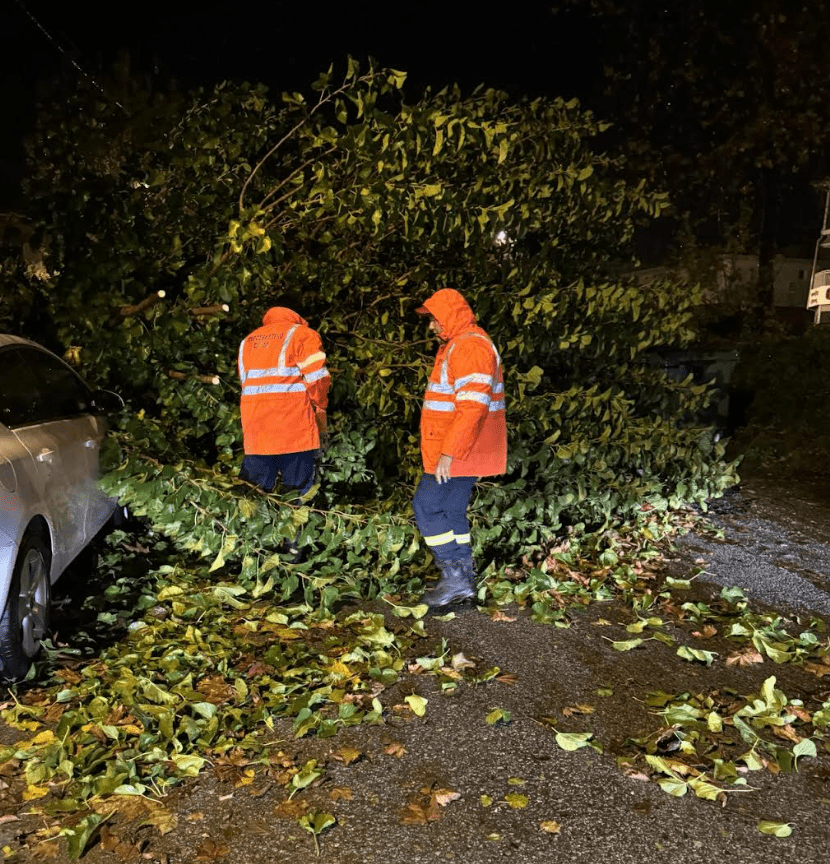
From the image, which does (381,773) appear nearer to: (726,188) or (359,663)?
(359,663)

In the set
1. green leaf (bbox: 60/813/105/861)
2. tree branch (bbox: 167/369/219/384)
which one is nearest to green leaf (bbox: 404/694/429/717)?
green leaf (bbox: 60/813/105/861)

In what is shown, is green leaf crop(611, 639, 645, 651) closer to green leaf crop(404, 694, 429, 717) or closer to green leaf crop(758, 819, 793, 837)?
green leaf crop(404, 694, 429, 717)

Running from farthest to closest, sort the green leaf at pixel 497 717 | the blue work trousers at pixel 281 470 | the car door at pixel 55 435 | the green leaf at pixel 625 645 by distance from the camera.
Result: the blue work trousers at pixel 281 470
the green leaf at pixel 625 645
the car door at pixel 55 435
the green leaf at pixel 497 717

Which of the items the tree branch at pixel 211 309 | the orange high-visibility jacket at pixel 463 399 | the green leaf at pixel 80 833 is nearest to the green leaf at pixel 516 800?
the green leaf at pixel 80 833

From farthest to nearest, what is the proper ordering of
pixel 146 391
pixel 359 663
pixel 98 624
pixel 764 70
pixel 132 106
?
1. pixel 764 70
2. pixel 146 391
3. pixel 132 106
4. pixel 98 624
5. pixel 359 663

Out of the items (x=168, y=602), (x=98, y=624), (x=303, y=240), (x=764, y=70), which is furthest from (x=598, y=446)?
(x=764, y=70)

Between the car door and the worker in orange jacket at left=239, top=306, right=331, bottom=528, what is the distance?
3.19ft

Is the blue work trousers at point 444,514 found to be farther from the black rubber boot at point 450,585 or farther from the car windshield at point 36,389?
the car windshield at point 36,389

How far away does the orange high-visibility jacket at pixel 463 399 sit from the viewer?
4742 mm

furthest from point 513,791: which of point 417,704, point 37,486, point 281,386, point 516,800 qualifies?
point 281,386

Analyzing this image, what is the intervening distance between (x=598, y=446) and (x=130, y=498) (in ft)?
11.2

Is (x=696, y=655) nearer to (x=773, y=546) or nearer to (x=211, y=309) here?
(x=773, y=546)

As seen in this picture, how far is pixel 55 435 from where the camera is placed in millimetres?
4590

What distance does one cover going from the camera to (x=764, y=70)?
54.6ft
